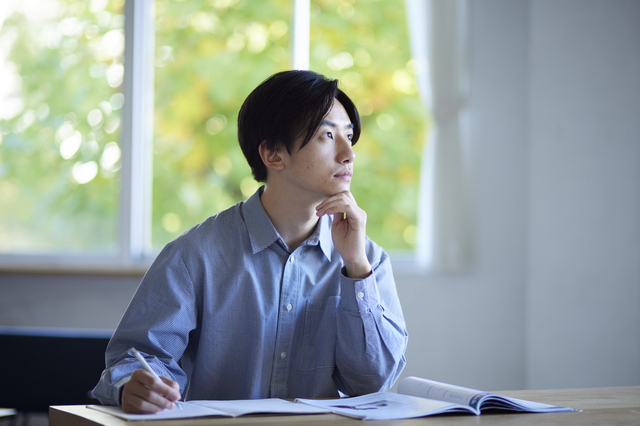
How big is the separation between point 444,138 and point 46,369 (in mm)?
1800

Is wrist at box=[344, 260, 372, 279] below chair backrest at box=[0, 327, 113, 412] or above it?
above

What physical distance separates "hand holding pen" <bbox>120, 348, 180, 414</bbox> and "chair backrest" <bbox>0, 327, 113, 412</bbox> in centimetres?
105

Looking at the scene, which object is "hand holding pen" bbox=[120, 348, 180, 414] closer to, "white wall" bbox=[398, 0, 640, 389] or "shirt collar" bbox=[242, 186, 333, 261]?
"shirt collar" bbox=[242, 186, 333, 261]

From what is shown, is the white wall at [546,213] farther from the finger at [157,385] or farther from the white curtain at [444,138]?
the finger at [157,385]

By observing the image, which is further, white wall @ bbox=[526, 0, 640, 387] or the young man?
white wall @ bbox=[526, 0, 640, 387]

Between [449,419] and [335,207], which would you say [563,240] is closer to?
[335,207]

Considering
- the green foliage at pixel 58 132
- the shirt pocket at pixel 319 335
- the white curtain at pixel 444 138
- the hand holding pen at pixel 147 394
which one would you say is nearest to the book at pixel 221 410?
the hand holding pen at pixel 147 394

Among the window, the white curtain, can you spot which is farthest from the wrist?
the window

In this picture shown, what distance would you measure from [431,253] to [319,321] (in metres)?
1.33

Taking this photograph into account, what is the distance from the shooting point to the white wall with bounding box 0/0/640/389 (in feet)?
7.72

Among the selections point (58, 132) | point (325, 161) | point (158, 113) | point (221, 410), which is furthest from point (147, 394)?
point (58, 132)

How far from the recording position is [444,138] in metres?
2.56

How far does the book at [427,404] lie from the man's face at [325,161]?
49 cm

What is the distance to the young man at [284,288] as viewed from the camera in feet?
4.08
